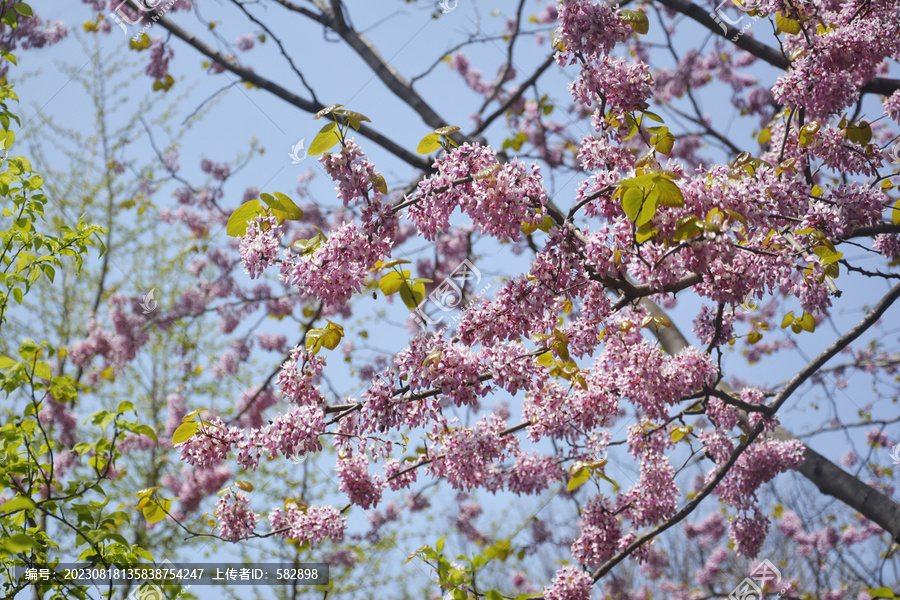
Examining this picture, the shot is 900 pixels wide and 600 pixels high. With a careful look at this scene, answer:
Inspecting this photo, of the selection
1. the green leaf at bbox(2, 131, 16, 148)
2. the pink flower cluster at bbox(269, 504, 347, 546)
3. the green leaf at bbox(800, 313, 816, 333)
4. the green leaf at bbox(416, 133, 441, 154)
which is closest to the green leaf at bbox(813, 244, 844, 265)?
the green leaf at bbox(800, 313, 816, 333)

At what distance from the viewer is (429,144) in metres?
2.09

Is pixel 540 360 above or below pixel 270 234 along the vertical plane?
below

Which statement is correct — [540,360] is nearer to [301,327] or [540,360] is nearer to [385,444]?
[385,444]

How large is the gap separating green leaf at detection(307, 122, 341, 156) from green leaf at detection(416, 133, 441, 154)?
0.30 m

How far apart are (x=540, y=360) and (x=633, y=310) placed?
0.79 metres

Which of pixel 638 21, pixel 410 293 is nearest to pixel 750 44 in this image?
pixel 638 21

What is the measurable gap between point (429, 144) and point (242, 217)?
0.75 metres

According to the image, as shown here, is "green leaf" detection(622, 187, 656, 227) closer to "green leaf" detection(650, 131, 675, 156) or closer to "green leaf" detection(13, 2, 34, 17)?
"green leaf" detection(650, 131, 675, 156)

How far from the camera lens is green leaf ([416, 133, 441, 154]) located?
205 cm

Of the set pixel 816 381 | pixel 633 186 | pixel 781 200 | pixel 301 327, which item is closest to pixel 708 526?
pixel 816 381

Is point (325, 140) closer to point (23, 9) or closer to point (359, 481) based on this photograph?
point (359, 481)

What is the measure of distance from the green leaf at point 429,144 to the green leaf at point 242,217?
637 millimetres

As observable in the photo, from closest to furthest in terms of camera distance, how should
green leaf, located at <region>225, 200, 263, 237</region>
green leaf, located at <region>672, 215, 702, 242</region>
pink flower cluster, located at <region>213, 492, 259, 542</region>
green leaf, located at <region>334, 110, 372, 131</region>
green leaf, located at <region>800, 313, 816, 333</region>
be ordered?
green leaf, located at <region>672, 215, 702, 242</region> → green leaf, located at <region>334, 110, 372, 131</region> → green leaf, located at <region>225, 200, 263, 237</region> → green leaf, located at <region>800, 313, 816, 333</region> → pink flower cluster, located at <region>213, 492, 259, 542</region>

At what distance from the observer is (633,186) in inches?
69.2
